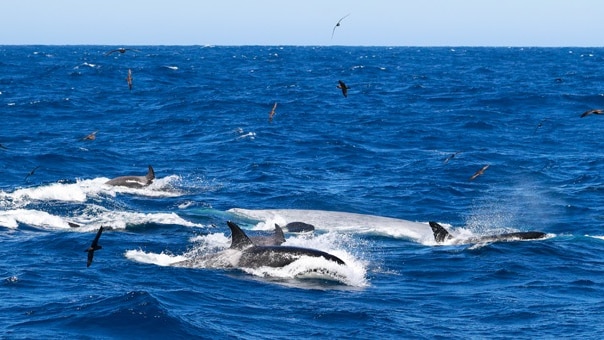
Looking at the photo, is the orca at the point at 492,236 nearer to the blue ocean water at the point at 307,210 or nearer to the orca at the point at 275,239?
the blue ocean water at the point at 307,210

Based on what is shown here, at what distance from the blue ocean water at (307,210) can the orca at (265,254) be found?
0.72 ft

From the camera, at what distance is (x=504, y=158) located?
43.2m

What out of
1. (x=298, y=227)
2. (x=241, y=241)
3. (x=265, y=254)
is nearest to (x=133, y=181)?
(x=298, y=227)

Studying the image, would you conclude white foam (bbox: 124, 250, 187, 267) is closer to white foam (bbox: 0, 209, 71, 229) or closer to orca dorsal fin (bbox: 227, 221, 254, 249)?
orca dorsal fin (bbox: 227, 221, 254, 249)

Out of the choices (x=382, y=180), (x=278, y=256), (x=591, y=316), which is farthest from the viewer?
(x=382, y=180)

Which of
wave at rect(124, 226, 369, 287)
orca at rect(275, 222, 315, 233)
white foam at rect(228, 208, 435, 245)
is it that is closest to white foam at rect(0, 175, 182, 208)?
white foam at rect(228, 208, 435, 245)

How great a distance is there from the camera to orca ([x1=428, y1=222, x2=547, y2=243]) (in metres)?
25.8

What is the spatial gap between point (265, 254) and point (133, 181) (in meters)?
14.9

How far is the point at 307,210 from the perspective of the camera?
31500 millimetres

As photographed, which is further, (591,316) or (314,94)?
(314,94)

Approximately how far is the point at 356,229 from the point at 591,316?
1123 centimetres

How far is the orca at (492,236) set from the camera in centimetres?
2578

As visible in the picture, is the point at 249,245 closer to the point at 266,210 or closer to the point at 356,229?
the point at 356,229

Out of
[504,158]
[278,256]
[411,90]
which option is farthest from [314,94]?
[278,256]
